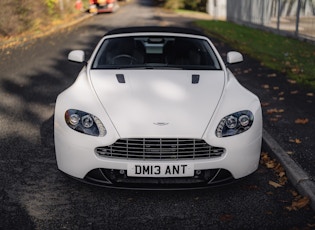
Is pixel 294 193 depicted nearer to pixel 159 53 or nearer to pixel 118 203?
pixel 118 203

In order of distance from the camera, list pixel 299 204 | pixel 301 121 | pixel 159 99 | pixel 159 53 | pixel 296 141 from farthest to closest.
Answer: pixel 301 121
pixel 159 53
pixel 296 141
pixel 159 99
pixel 299 204

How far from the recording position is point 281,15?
1928cm

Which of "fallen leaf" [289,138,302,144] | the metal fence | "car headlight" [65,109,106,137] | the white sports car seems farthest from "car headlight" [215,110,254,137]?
the metal fence

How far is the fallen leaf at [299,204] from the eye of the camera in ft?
12.5

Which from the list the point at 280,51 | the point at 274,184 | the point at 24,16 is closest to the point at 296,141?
the point at 274,184

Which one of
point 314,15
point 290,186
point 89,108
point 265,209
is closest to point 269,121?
point 290,186

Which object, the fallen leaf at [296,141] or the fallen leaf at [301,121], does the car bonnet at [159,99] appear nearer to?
the fallen leaf at [296,141]

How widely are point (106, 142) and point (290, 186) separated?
6.37ft

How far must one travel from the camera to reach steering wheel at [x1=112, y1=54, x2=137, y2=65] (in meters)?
5.40

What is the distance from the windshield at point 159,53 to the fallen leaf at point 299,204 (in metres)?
1.96

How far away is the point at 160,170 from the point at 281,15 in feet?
56.7

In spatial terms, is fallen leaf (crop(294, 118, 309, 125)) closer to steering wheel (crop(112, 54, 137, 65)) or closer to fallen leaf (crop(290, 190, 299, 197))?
fallen leaf (crop(290, 190, 299, 197))

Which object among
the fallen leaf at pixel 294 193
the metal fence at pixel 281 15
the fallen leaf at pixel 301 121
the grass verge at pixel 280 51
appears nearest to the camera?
the fallen leaf at pixel 294 193

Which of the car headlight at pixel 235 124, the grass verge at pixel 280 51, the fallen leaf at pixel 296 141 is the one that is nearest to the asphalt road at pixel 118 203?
the car headlight at pixel 235 124
